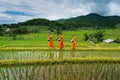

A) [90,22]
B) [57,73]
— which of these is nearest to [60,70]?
[57,73]

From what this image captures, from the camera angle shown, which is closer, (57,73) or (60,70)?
(57,73)

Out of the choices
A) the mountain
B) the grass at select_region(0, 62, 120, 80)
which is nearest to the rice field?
the grass at select_region(0, 62, 120, 80)

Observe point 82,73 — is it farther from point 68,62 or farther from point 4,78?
point 4,78

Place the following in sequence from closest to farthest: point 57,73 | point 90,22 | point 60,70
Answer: point 57,73, point 60,70, point 90,22

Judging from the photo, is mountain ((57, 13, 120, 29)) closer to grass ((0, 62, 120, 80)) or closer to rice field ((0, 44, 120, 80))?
rice field ((0, 44, 120, 80))

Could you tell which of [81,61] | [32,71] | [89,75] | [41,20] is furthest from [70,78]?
[41,20]

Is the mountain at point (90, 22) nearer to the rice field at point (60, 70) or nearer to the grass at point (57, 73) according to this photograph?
the rice field at point (60, 70)

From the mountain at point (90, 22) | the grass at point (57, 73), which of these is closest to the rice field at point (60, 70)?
the grass at point (57, 73)

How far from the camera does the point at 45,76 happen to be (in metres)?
7.89

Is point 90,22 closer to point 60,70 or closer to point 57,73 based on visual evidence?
point 60,70

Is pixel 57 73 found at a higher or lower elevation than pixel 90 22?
higher

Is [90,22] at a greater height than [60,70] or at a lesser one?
lesser

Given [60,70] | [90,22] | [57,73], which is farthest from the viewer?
[90,22]

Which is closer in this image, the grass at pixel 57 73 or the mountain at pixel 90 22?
the grass at pixel 57 73
